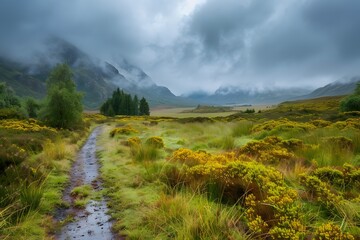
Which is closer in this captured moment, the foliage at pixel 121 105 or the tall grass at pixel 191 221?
the tall grass at pixel 191 221

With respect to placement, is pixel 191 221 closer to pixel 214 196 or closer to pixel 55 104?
pixel 214 196

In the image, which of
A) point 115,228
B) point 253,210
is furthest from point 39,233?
point 253,210

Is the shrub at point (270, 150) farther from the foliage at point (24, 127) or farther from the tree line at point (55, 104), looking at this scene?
the tree line at point (55, 104)

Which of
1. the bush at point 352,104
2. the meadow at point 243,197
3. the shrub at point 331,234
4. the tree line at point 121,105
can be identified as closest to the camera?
the shrub at point 331,234

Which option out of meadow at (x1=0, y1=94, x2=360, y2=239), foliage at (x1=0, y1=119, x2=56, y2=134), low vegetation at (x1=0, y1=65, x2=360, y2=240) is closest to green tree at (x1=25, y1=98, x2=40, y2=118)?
foliage at (x1=0, y1=119, x2=56, y2=134)

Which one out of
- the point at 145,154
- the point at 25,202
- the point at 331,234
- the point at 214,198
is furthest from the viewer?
the point at 145,154

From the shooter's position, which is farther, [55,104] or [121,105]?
[121,105]

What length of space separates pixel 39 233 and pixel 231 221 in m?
3.91

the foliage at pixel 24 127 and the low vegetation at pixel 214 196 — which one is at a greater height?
the foliage at pixel 24 127

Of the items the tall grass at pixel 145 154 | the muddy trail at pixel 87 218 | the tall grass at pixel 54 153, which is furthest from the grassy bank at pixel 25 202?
the tall grass at pixel 145 154

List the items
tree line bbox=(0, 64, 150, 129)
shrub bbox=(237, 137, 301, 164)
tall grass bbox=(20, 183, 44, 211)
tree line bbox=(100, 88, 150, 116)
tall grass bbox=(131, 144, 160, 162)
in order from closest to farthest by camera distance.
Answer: tall grass bbox=(20, 183, 44, 211), shrub bbox=(237, 137, 301, 164), tall grass bbox=(131, 144, 160, 162), tree line bbox=(0, 64, 150, 129), tree line bbox=(100, 88, 150, 116)

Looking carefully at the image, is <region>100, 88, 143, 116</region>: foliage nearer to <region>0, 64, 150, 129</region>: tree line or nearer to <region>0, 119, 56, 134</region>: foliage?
<region>0, 64, 150, 129</region>: tree line

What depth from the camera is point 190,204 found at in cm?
625

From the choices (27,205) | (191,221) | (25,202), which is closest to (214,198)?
(191,221)
